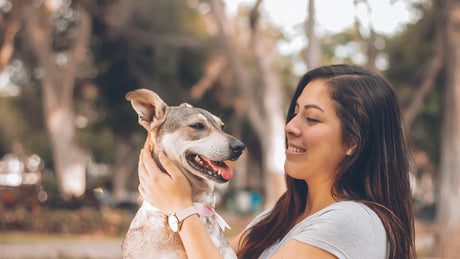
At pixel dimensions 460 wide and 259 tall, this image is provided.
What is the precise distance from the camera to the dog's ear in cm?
240

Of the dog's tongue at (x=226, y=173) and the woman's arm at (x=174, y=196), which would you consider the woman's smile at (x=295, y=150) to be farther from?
the woman's arm at (x=174, y=196)

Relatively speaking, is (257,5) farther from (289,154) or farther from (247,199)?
(247,199)

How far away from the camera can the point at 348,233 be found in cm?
206

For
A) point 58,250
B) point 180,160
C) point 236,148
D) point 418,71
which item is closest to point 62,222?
point 58,250

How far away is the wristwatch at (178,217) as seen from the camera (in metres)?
2.19

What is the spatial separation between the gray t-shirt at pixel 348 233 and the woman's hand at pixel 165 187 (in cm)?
55

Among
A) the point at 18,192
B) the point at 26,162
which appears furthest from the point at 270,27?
the point at 26,162

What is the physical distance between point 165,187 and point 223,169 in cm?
31

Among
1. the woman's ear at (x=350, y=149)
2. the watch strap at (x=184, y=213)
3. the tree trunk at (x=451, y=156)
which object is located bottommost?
the tree trunk at (x=451, y=156)

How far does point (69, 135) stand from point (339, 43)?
11.9 metres

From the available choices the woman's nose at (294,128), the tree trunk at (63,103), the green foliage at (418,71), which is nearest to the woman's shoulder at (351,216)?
the woman's nose at (294,128)

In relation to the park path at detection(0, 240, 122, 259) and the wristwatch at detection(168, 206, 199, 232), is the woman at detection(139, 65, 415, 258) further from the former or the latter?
the park path at detection(0, 240, 122, 259)

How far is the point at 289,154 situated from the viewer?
7.85 ft

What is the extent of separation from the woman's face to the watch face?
607mm
